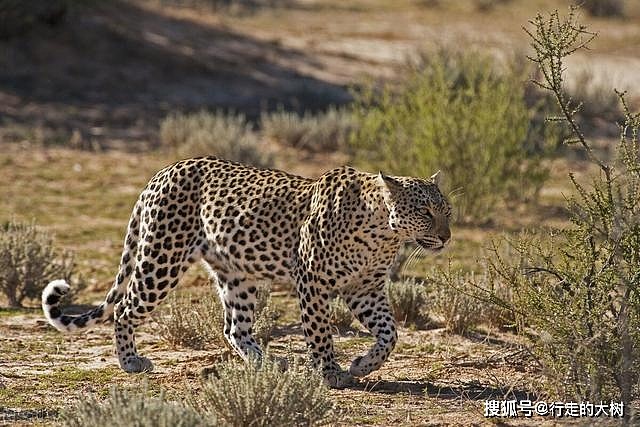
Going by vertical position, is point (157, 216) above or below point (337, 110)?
above

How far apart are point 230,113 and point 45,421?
12.0 metres

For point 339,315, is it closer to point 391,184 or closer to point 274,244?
point 274,244

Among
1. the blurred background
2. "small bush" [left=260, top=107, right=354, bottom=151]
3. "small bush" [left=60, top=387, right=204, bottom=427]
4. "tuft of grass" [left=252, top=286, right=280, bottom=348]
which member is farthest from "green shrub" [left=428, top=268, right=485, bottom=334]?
"small bush" [left=260, top=107, right=354, bottom=151]

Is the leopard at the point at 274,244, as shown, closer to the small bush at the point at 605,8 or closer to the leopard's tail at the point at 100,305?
the leopard's tail at the point at 100,305

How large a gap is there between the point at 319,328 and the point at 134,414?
6.89ft

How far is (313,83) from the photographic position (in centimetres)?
2077

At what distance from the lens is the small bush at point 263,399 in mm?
6152

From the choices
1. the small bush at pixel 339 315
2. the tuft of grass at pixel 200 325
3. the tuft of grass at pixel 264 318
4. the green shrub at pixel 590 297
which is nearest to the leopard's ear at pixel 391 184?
the green shrub at pixel 590 297

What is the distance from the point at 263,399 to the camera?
243 inches

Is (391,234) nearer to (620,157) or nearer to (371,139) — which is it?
(620,157)

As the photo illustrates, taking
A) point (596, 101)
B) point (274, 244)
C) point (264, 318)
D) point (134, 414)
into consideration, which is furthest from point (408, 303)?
point (596, 101)

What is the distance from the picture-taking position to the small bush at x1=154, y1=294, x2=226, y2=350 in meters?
8.62

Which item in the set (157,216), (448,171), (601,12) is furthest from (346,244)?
(601,12)

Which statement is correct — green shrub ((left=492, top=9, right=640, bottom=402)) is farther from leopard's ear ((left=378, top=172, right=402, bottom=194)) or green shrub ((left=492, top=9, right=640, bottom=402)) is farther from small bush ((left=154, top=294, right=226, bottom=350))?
small bush ((left=154, top=294, right=226, bottom=350))
